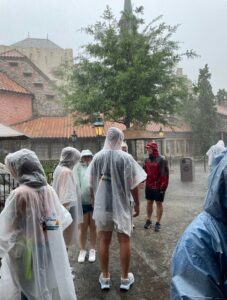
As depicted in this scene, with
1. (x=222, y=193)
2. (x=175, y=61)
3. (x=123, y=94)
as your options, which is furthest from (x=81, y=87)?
(x=222, y=193)

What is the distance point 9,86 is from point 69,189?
2128 cm

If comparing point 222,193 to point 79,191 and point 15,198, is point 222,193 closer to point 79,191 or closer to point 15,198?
point 15,198

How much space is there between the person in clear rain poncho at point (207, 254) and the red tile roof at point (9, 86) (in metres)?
23.2

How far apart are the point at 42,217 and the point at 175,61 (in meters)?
13.1

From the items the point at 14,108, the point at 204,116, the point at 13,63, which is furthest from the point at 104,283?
the point at 204,116

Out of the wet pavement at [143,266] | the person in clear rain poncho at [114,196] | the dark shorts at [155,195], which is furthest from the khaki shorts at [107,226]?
the dark shorts at [155,195]

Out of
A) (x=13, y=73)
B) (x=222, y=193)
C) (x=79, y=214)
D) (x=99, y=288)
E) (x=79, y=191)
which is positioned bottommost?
(x=99, y=288)

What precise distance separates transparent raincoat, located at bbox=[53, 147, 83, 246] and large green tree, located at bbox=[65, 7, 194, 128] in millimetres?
8822

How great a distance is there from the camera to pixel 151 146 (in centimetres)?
586

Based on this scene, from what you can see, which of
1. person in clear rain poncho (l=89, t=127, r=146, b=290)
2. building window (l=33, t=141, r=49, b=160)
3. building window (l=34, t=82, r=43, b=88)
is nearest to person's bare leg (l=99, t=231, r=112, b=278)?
person in clear rain poncho (l=89, t=127, r=146, b=290)

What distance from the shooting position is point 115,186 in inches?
143

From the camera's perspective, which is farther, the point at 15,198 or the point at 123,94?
the point at 123,94

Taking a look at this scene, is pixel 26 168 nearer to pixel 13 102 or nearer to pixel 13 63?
pixel 13 102

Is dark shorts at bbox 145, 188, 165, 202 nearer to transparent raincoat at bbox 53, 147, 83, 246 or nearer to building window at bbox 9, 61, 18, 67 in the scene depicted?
transparent raincoat at bbox 53, 147, 83, 246
